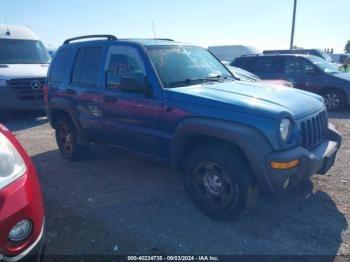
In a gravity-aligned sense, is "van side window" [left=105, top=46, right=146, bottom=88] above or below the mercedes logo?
above

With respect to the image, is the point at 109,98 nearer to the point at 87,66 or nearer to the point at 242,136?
the point at 87,66

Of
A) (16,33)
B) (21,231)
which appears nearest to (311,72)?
(16,33)

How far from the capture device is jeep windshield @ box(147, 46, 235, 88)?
3.91 metres

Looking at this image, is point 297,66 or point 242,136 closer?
point 242,136

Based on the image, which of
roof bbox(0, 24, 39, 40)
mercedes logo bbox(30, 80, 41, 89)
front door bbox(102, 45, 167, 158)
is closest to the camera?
front door bbox(102, 45, 167, 158)

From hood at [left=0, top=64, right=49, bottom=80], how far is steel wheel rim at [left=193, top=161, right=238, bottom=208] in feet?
21.7

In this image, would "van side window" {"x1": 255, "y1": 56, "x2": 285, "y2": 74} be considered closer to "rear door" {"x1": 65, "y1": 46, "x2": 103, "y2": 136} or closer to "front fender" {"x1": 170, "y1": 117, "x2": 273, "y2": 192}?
"rear door" {"x1": 65, "y1": 46, "x2": 103, "y2": 136}

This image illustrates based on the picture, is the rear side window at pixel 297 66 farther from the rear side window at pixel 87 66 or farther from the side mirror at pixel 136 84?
the side mirror at pixel 136 84

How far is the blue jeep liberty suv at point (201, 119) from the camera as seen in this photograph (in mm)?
3068

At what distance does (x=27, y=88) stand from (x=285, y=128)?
733 cm

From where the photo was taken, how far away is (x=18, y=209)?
2146 millimetres

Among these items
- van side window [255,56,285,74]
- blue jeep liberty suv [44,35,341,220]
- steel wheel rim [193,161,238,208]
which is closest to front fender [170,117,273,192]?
blue jeep liberty suv [44,35,341,220]

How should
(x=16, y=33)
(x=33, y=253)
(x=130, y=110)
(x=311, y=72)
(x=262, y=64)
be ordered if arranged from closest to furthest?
1. (x=33, y=253)
2. (x=130, y=110)
3. (x=16, y=33)
4. (x=311, y=72)
5. (x=262, y=64)

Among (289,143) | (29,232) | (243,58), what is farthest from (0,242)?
(243,58)
